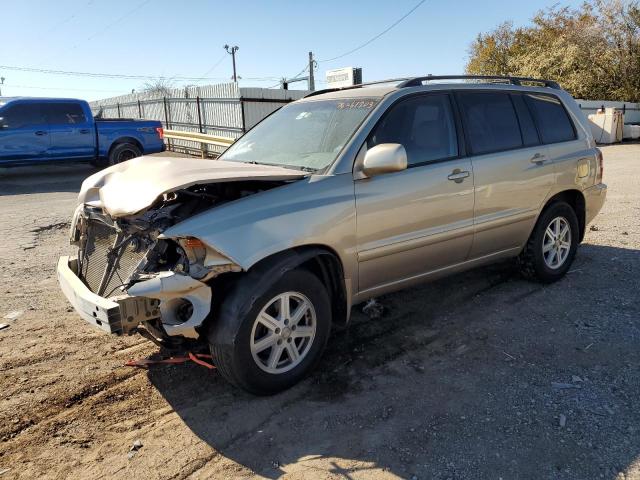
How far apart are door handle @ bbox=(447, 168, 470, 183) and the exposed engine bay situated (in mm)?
1449

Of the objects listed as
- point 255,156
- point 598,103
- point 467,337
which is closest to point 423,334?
point 467,337

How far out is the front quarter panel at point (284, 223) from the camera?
294 centimetres

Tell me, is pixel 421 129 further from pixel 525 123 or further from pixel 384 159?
pixel 525 123

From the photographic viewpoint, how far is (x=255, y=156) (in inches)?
167

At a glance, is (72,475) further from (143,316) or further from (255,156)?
(255,156)

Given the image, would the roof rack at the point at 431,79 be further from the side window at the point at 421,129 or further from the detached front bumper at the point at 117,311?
the detached front bumper at the point at 117,311

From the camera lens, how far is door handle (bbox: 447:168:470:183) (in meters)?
4.06

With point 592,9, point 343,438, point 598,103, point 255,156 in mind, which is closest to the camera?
point 343,438

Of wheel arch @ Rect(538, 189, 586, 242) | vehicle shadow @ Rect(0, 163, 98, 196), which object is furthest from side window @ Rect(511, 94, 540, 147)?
vehicle shadow @ Rect(0, 163, 98, 196)

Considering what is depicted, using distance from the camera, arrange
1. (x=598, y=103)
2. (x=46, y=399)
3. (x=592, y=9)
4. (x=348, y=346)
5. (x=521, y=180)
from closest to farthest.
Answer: (x=46, y=399)
(x=348, y=346)
(x=521, y=180)
(x=598, y=103)
(x=592, y=9)

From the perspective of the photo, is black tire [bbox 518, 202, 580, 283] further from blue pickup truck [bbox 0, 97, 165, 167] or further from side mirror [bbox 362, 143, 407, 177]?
blue pickup truck [bbox 0, 97, 165, 167]

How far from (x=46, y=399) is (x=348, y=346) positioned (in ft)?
6.78

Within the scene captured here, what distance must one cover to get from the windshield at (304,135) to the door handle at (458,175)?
0.83 metres

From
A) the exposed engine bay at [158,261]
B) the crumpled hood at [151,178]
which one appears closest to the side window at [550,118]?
the crumpled hood at [151,178]
